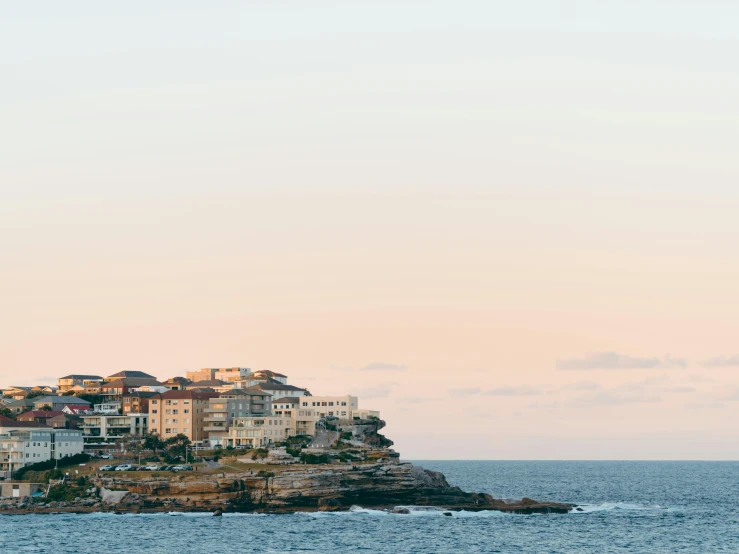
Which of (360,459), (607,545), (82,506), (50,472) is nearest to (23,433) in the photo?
(50,472)

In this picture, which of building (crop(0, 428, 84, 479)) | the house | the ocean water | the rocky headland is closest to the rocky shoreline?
the rocky headland

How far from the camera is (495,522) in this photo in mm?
171375

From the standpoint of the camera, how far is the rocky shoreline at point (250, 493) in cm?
17288

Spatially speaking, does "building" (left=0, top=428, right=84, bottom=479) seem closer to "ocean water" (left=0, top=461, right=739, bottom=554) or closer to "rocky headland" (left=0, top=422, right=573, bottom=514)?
"rocky headland" (left=0, top=422, right=573, bottom=514)

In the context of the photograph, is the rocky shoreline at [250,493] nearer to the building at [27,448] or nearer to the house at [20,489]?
the house at [20,489]

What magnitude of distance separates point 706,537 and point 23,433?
11603 cm

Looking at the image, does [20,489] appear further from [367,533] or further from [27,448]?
[367,533]

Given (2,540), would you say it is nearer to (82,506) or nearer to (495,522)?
(82,506)

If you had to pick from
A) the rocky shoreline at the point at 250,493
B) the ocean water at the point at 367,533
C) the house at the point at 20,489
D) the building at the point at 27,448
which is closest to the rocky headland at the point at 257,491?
the rocky shoreline at the point at 250,493

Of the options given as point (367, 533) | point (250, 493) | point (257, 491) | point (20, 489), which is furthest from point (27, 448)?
point (367, 533)

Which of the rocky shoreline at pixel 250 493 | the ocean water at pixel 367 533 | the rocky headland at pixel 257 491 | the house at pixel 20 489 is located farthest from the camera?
the house at pixel 20 489

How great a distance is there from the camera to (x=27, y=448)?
193 metres

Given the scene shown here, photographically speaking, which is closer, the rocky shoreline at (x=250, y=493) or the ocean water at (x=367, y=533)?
the ocean water at (x=367, y=533)

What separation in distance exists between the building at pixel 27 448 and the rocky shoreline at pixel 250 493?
492 inches
